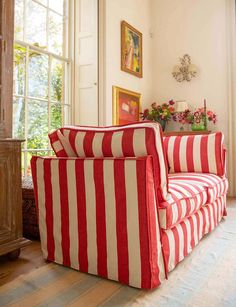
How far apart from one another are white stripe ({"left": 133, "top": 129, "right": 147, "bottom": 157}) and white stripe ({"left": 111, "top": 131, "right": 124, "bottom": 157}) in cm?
8

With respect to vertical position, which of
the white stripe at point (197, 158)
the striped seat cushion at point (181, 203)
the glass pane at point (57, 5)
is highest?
the glass pane at point (57, 5)

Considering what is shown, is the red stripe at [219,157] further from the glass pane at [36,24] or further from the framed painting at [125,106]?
the glass pane at [36,24]

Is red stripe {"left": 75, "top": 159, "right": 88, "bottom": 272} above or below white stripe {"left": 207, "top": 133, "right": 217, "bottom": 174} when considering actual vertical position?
below

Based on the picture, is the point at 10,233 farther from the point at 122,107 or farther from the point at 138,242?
the point at 122,107

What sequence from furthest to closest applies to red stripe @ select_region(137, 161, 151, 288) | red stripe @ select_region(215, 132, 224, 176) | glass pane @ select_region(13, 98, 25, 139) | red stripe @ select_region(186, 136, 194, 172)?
glass pane @ select_region(13, 98, 25, 139), red stripe @ select_region(186, 136, 194, 172), red stripe @ select_region(215, 132, 224, 176), red stripe @ select_region(137, 161, 151, 288)

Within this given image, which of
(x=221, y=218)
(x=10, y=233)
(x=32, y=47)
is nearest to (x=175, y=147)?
(x=221, y=218)

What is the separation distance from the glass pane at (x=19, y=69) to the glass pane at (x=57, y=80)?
1.46ft

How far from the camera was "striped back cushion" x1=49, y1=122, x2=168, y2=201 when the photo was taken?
4.44ft

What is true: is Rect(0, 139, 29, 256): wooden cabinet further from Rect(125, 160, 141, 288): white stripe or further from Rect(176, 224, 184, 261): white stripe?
Rect(176, 224, 184, 261): white stripe

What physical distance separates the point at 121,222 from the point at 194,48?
3823 millimetres

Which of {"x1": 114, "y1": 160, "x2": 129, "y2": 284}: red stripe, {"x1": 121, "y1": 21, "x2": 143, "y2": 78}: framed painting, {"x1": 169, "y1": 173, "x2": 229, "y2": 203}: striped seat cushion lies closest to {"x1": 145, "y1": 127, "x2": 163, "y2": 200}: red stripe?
{"x1": 114, "y1": 160, "x2": 129, "y2": 284}: red stripe

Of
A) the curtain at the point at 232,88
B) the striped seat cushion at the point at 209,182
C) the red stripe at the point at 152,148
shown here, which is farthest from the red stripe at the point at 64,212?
the curtain at the point at 232,88

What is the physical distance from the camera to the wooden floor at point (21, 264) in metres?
1.54

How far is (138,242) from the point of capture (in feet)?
4.36
